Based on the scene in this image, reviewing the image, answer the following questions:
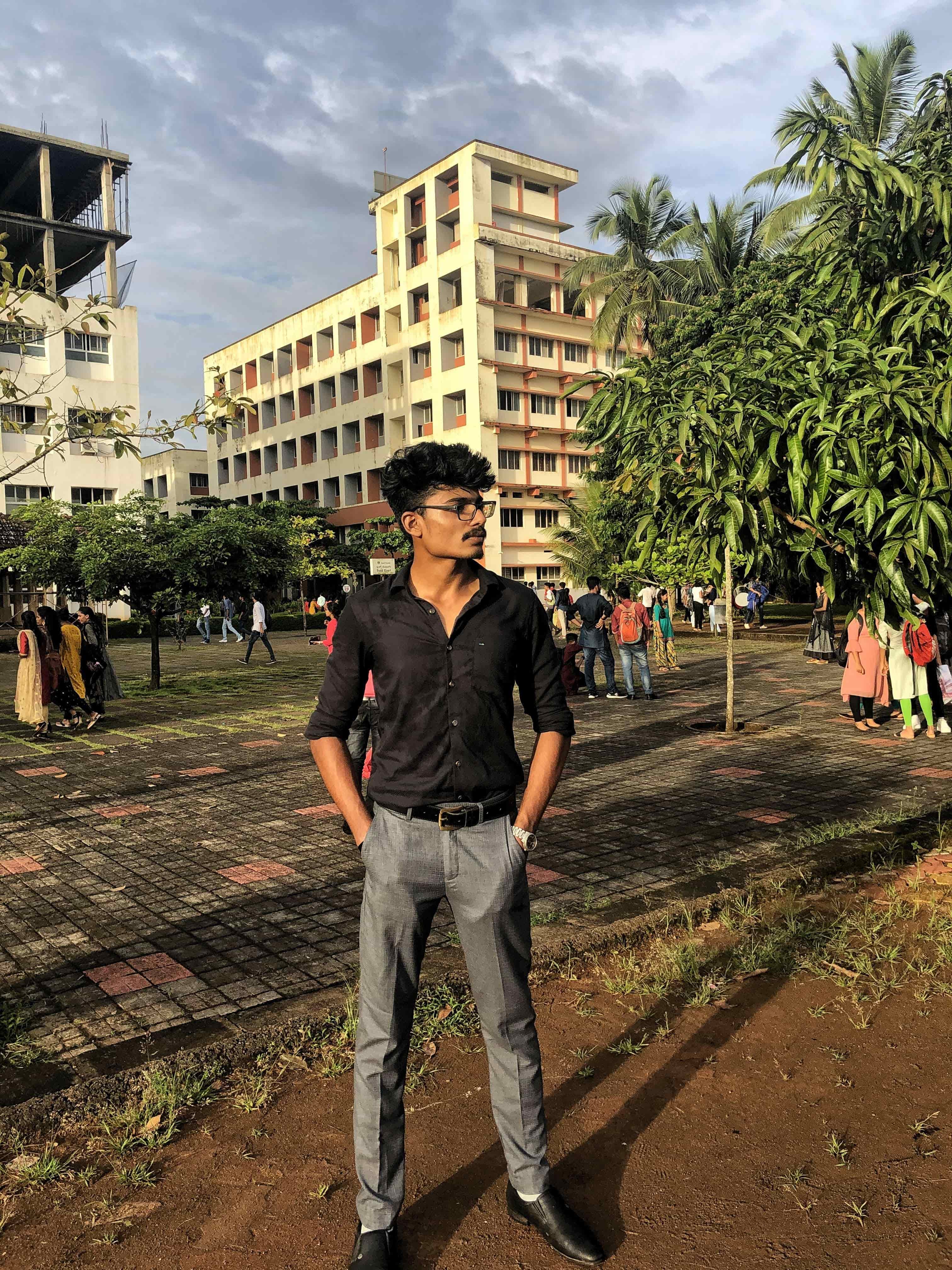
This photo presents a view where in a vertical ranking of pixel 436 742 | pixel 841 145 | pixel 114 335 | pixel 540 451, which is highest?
pixel 114 335

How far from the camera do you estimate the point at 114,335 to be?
47594mm

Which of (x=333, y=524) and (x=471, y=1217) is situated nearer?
(x=471, y=1217)

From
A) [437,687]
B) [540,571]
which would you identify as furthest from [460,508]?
[540,571]

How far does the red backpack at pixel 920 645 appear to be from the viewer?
9672 millimetres

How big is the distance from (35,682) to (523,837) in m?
10.9

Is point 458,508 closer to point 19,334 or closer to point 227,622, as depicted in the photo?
point 19,334

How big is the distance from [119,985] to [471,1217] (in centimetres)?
219

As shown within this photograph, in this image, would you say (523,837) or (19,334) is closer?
(523,837)

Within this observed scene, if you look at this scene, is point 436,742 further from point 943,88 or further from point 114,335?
point 114,335

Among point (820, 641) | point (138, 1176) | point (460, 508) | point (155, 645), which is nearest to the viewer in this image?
point (460, 508)

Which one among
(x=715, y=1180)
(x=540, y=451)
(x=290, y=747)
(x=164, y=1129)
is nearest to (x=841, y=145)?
(x=715, y=1180)

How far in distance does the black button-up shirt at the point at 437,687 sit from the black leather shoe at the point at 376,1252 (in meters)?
1.06

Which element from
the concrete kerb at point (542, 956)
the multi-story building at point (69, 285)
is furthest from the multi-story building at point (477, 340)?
the concrete kerb at point (542, 956)

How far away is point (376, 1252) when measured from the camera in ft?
7.73
